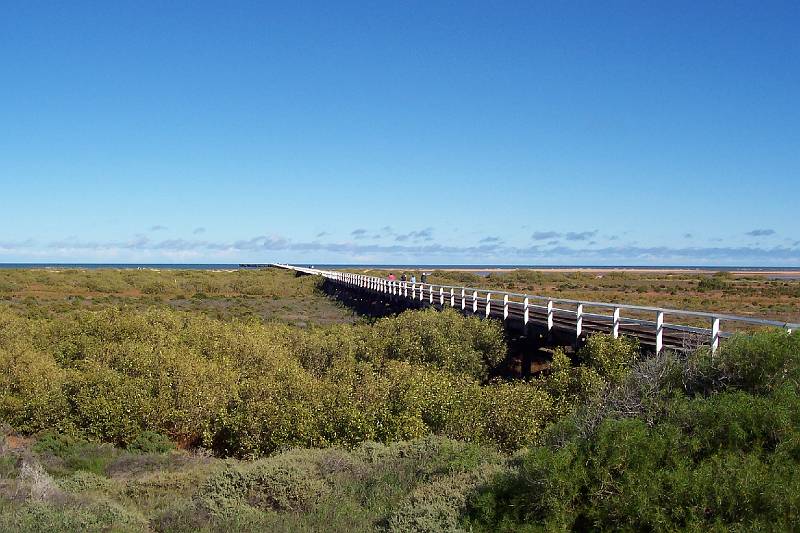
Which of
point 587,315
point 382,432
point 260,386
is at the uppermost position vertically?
point 587,315

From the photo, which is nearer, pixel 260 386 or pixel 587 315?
pixel 260 386

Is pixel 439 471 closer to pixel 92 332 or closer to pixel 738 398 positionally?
pixel 738 398

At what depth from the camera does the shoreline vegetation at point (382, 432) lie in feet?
25.3

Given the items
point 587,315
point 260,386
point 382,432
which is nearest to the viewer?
point 382,432

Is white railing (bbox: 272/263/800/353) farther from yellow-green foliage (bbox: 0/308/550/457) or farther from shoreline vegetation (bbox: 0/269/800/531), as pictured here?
yellow-green foliage (bbox: 0/308/550/457)

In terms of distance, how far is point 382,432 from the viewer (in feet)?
44.3

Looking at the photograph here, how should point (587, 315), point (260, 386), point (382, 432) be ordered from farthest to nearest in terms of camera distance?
point (587, 315)
point (260, 386)
point (382, 432)

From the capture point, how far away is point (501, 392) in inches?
547

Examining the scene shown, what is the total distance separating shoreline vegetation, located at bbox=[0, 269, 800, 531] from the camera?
770 cm

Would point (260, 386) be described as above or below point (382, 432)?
above

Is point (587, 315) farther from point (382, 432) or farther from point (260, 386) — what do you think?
point (260, 386)

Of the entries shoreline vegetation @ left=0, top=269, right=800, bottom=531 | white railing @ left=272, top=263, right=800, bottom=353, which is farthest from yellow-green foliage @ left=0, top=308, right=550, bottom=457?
white railing @ left=272, top=263, right=800, bottom=353

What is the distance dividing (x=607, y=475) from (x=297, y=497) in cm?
432

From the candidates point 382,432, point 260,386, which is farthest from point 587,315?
point 260,386
